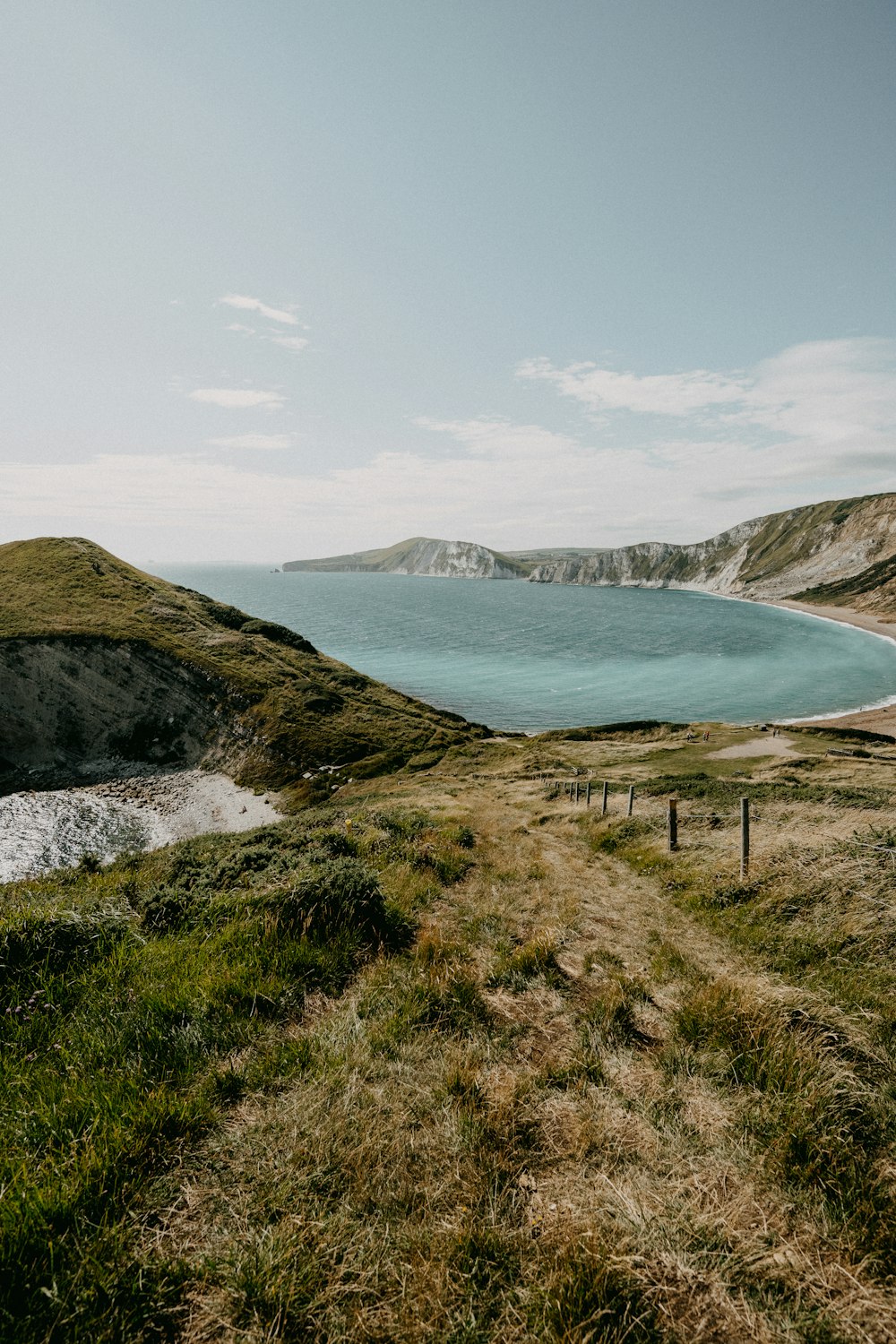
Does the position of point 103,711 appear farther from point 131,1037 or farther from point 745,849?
point 131,1037

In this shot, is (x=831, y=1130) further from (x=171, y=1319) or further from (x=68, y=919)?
(x=68, y=919)

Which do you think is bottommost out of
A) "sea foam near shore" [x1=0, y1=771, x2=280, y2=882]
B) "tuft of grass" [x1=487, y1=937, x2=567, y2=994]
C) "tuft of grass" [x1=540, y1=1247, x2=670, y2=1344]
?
A: "sea foam near shore" [x1=0, y1=771, x2=280, y2=882]

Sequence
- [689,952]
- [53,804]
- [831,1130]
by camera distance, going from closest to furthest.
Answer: [831,1130], [689,952], [53,804]

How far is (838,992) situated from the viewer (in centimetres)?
683

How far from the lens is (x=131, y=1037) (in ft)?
15.6

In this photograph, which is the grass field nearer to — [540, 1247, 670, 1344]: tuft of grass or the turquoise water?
[540, 1247, 670, 1344]: tuft of grass

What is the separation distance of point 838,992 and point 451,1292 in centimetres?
640

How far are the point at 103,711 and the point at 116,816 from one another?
68.4 feet

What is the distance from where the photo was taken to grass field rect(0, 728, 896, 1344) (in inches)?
112

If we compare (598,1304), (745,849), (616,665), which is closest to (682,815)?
(745,849)

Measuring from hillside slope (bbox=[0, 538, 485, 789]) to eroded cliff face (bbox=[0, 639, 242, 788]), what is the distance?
0.13m

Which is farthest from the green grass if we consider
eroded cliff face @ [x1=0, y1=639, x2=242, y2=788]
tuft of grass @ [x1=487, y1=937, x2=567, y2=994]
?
eroded cliff face @ [x1=0, y1=639, x2=242, y2=788]

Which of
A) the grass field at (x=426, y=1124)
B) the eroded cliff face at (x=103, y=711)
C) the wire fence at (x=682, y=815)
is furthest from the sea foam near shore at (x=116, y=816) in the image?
the grass field at (x=426, y=1124)

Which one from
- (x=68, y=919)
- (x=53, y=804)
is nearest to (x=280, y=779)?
(x=53, y=804)
